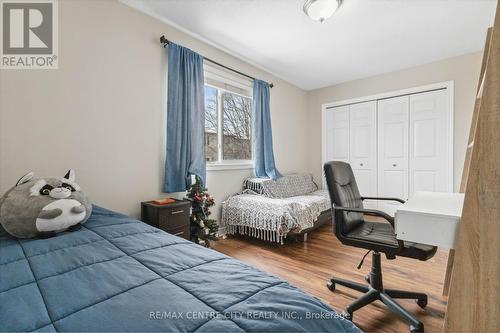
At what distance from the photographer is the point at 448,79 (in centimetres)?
342

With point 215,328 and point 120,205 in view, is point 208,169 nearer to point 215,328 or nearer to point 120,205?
point 120,205

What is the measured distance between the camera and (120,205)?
219 cm

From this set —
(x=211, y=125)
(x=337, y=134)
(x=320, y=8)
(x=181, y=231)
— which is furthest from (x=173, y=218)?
(x=337, y=134)

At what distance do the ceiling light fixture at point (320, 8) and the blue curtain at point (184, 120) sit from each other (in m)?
1.30

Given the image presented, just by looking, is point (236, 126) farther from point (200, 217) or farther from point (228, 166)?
point (200, 217)

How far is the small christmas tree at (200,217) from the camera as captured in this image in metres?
2.50

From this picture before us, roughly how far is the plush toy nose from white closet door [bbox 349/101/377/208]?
14.0 feet

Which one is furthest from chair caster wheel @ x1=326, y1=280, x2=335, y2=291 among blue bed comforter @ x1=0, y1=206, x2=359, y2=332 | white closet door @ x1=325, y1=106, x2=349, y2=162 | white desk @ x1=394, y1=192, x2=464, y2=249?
white closet door @ x1=325, y1=106, x2=349, y2=162

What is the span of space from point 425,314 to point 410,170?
9.20 feet

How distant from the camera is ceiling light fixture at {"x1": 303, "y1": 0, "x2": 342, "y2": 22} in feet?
6.92

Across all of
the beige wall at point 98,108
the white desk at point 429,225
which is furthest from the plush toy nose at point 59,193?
the white desk at point 429,225

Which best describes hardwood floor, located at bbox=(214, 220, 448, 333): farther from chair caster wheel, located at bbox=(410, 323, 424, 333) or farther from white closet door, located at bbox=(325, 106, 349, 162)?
white closet door, located at bbox=(325, 106, 349, 162)

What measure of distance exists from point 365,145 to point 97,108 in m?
4.08

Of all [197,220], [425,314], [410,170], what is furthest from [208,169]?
[410,170]
